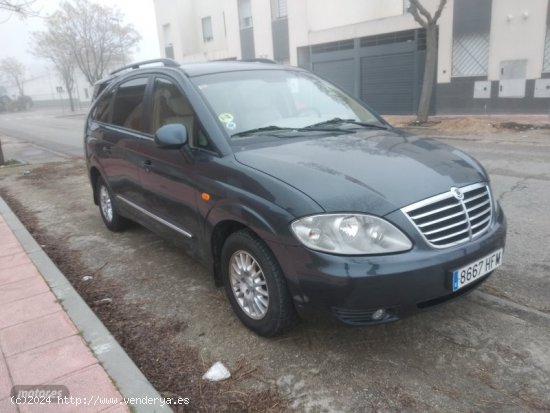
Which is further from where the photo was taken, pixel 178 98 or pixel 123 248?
pixel 123 248

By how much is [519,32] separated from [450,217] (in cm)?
1500

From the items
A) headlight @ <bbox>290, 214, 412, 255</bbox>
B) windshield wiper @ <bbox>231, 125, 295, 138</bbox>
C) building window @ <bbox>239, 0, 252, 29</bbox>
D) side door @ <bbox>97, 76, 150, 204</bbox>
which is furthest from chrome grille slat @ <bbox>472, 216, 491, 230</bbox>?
building window @ <bbox>239, 0, 252, 29</bbox>

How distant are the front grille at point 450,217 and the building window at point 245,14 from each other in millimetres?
25232

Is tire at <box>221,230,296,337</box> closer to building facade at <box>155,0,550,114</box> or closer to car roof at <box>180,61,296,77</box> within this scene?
car roof at <box>180,61,296,77</box>

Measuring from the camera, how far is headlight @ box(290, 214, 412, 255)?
261cm

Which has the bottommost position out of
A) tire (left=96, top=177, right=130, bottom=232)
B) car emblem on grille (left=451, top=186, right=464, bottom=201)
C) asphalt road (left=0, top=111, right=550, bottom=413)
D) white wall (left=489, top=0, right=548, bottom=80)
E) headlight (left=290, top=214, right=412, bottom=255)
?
asphalt road (left=0, top=111, right=550, bottom=413)

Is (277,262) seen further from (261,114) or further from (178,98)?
(178,98)

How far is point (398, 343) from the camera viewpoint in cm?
313

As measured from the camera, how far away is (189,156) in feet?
11.7

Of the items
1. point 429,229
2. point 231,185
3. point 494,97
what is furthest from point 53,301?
point 494,97

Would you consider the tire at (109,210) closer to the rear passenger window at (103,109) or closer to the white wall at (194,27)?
the rear passenger window at (103,109)

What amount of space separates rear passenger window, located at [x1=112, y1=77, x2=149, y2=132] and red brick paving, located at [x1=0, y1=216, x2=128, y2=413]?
1.67m

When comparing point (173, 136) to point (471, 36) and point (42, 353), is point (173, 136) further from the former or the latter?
point (471, 36)

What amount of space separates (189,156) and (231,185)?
1.91ft
